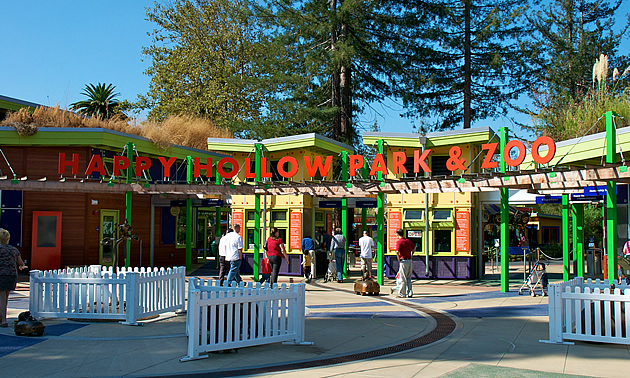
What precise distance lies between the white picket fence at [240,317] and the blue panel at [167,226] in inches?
618

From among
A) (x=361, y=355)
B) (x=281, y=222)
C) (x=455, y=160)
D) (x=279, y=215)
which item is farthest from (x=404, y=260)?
(x=279, y=215)

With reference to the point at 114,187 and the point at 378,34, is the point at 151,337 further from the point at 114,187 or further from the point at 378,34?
the point at 378,34

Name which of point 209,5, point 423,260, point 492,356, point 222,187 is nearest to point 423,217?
point 423,260

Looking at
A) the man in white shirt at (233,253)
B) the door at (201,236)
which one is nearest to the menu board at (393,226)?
the man in white shirt at (233,253)

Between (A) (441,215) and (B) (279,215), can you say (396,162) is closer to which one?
(A) (441,215)

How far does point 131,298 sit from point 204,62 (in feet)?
96.0

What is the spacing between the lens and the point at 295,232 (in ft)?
67.4

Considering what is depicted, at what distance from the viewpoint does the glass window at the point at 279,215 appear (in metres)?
21.0

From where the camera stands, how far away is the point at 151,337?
8.80m

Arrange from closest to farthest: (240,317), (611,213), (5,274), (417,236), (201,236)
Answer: (240,317) → (5,274) → (611,213) → (417,236) → (201,236)

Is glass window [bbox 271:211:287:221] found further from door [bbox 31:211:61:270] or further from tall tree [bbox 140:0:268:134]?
tall tree [bbox 140:0:268:134]

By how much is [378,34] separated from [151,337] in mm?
23477

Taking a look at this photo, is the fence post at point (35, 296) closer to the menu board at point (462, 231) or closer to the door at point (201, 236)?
the menu board at point (462, 231)

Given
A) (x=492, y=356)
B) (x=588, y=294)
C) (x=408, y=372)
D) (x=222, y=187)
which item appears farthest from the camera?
(x=222, y=187)
